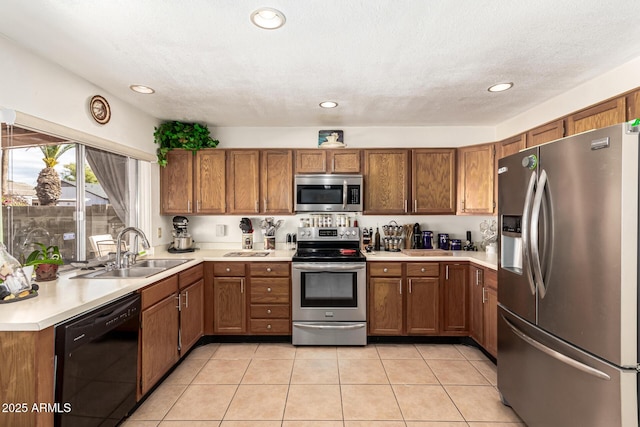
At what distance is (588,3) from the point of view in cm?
152

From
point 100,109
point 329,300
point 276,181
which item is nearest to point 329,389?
point 329,300

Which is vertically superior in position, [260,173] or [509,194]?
[260,173]

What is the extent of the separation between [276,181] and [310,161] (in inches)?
17.8

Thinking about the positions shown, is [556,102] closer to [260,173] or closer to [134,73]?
[260,173]

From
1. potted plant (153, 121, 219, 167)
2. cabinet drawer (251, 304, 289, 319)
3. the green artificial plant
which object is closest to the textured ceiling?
potted plant (153, 121, 219, 167)

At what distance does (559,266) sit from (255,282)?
2546 mm

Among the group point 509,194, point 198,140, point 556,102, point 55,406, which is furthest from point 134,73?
point 556,102

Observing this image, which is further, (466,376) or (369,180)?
(369,180)

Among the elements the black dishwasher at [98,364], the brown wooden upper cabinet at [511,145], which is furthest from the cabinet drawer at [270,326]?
the brown wooden upper cabinet at [511,145]

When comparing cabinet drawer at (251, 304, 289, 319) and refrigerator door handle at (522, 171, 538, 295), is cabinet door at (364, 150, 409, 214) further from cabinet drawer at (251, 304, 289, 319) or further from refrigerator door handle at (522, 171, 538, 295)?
refrigerator door handle at (522, 171, 538, 295)

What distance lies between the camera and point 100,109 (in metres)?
2.59

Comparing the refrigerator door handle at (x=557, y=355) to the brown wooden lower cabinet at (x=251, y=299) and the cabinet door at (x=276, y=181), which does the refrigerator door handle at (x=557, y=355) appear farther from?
the cabinet door at (x=276, y=181)

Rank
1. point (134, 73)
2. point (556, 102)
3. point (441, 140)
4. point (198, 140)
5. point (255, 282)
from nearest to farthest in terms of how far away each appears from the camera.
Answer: point (134, 73) → point (556, 102) → point (255, 282) → point (198, 140) → point (441, 140)

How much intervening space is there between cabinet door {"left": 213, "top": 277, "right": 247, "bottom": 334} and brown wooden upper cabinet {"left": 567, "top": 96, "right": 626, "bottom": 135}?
3.12 meters
